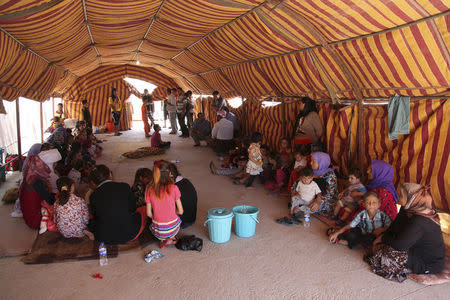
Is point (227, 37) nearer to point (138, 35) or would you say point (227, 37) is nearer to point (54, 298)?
point (138, 35)

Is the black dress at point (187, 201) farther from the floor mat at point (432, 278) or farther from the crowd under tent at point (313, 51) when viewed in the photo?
the floor mat at point (432, 278)

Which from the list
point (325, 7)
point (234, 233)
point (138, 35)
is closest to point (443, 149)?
point (325, 7)

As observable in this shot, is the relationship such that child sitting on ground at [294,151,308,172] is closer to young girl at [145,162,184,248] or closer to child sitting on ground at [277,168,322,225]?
child sitting on ground at [277,168,322,225]

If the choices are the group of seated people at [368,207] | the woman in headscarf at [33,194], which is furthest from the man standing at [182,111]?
the woman in headscarf at [33,194]

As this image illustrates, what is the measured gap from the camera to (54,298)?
3385 mm

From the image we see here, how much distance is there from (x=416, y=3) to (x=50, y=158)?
5552 millimetres

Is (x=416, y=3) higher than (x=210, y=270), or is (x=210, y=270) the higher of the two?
(x=416, y=3)

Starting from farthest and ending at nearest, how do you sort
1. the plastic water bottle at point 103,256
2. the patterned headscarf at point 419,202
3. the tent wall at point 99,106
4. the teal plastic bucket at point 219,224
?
the tent wall at point 99,106 → the teal plastic bucket at point 219,224 → the plastic water bottle at point 103,256 → the patterned headscarf at point 419,202

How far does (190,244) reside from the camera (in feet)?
14.1

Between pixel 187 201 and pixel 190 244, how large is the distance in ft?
2.23

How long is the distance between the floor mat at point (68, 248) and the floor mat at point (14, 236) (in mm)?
150

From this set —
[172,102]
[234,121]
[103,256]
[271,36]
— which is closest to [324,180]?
[271,36]

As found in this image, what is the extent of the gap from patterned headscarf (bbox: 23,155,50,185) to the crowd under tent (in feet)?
5.76

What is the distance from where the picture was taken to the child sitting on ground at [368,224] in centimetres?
416
